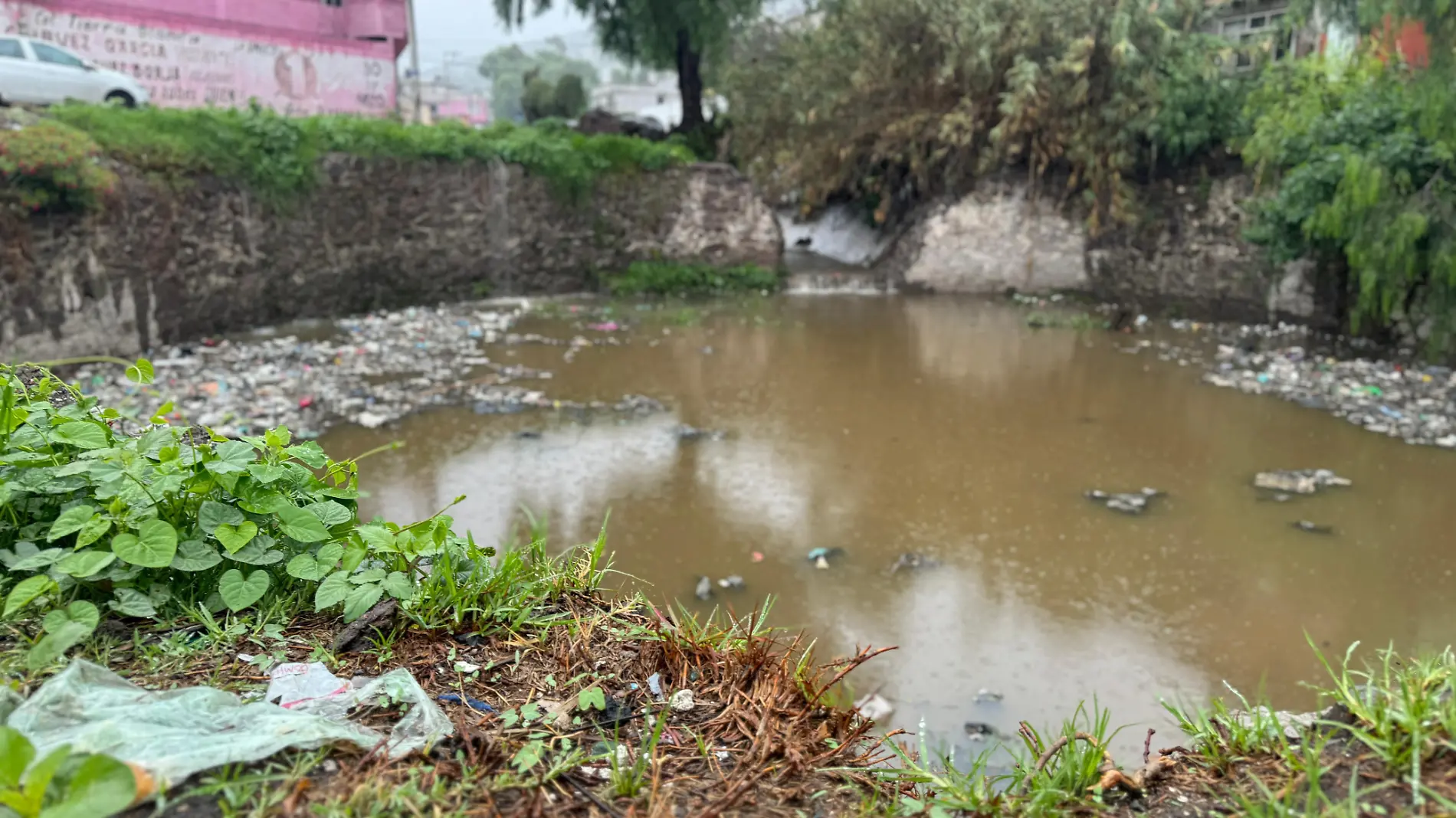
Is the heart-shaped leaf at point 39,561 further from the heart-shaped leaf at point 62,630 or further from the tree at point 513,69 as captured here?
the tree at point 513,69

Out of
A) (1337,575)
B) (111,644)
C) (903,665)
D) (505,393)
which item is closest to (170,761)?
(111,644)

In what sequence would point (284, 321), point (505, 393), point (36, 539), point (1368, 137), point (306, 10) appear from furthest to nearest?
point (306, 10)
point (284, 321)
point (1368, 137)
point (505, 393)
point (36, 539)

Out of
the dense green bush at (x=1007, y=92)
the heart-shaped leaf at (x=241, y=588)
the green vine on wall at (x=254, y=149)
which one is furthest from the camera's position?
the dense green bush at (x=1007, y=92)

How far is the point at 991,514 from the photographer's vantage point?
200 inches

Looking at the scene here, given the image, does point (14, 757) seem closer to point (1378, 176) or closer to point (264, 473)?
point (264, 473)

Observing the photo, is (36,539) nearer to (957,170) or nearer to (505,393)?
(505,393)

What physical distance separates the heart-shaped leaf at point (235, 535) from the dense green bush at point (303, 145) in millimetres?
7589

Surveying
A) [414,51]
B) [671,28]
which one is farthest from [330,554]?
[414,51]

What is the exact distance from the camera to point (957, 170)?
40.3 feet

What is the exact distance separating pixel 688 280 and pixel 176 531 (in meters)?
10.7

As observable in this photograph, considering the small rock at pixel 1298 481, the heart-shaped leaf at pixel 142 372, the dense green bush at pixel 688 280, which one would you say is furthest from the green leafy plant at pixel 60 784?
the dense green bush at pixel 688 280

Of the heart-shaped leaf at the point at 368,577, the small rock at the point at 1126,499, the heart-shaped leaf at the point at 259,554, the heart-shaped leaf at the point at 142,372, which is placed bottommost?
the small rock at the point at 1126,499

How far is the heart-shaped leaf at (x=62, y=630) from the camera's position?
1.45m

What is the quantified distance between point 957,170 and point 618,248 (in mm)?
4691
